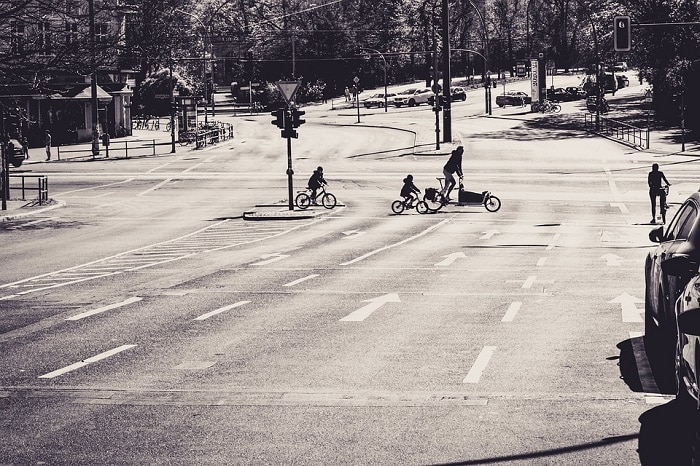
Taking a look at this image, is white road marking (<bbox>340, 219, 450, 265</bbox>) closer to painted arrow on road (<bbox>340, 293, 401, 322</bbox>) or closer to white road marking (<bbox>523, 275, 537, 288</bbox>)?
white road marking (<bbox>523, 275, 537, 288</bbox>)

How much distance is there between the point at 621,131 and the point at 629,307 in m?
58.1

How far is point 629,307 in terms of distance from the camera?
17.4 m

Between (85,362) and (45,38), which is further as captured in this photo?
(45,38)

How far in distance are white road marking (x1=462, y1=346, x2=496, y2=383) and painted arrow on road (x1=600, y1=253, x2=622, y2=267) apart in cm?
1145

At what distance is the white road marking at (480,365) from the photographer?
11984mm

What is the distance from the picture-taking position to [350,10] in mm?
142500

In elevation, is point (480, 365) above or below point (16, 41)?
below

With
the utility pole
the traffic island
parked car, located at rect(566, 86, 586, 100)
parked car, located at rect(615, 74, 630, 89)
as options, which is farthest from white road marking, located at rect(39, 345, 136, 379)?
parked car, located at rect(615, 74, 630, 89)

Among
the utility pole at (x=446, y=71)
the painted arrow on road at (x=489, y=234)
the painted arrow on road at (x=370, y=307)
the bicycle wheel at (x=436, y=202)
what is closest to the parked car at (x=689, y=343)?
the painted arrow on road at (x=370, y=307)

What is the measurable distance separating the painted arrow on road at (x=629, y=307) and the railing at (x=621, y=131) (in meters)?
48.3

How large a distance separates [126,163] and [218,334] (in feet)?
168

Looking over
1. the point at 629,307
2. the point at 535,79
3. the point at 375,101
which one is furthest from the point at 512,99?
the point at 629,307

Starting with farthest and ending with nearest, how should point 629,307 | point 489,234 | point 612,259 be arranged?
point 489,234, point 612,259, point 629,307

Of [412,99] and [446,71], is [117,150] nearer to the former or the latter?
[446,71]
